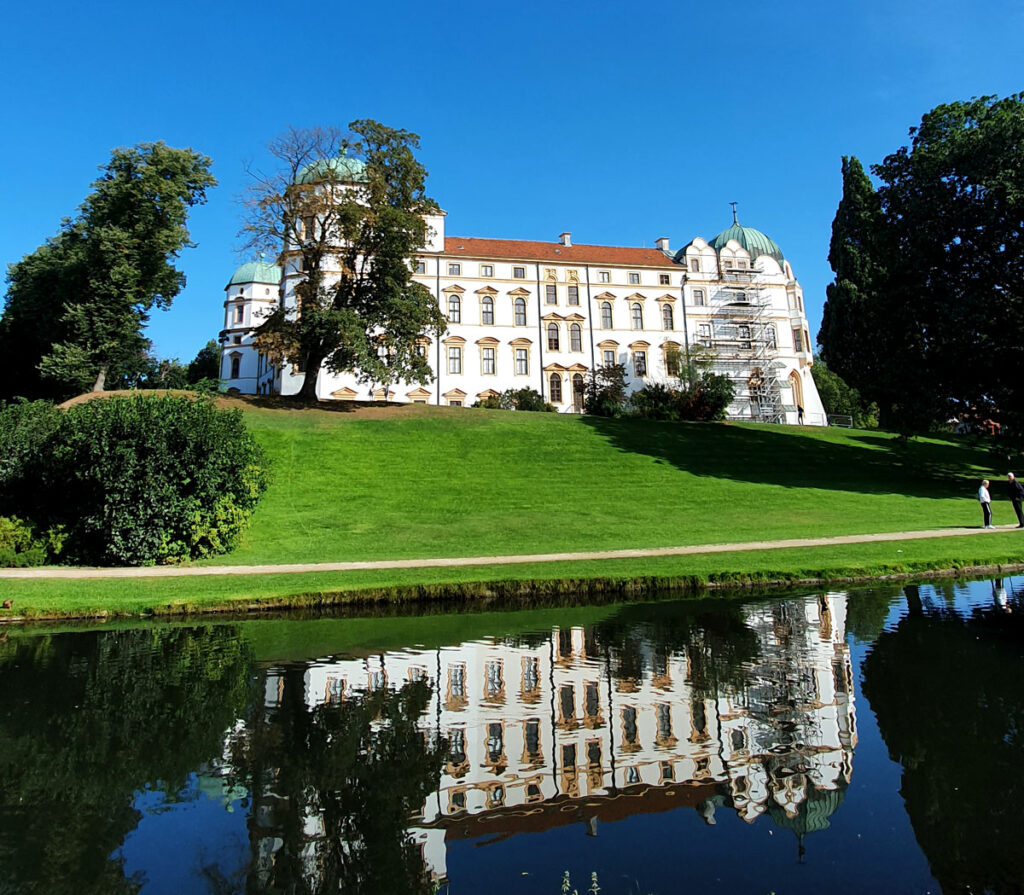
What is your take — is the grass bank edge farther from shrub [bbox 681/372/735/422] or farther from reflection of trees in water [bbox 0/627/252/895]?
shrub [bbox 681/372/735/422]

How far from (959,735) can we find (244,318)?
8352 cm

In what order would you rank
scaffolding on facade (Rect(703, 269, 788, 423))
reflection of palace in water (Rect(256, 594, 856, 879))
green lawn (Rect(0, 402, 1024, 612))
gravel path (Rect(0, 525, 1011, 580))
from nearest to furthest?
reflection of palace in water (Rect(256, 594, 856, 879)) → green lawn (Rect(0, 402, 1024, 612)) → gravel path (Rect(0, 525, 1011, 580)) → scaffolding on facade (Rect(703, 269, 788, 423))

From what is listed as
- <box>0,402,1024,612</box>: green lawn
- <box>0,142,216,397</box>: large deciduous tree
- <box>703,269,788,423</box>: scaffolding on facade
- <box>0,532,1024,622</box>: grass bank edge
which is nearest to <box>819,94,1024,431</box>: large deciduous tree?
<box>0,402,1024,612</box>: green lawn

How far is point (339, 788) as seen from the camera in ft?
17.1

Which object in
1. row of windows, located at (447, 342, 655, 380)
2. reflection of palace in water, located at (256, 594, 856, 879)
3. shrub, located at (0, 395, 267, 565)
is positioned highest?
row of windows, located at (447, 342, 655, 380)

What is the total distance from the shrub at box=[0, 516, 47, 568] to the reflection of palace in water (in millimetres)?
15710

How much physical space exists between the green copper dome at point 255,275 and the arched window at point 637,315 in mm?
43789

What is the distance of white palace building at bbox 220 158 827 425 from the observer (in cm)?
6181

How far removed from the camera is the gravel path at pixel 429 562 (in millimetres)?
17656

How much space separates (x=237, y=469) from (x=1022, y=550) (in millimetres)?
22399

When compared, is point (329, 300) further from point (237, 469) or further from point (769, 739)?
point (769, 739)

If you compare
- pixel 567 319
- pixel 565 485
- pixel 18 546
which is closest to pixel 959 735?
pixel 18 546

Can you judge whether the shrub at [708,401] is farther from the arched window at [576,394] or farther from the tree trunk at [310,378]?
the tree trunk at [310,378]

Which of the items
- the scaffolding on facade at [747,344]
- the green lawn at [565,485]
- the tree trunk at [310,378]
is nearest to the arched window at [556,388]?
the scaffolding on facade at [747,344]
